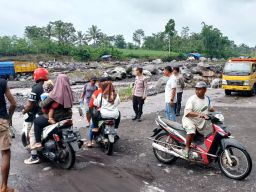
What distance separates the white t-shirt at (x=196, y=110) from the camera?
5.56 m

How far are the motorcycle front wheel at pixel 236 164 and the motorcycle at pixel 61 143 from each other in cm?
269

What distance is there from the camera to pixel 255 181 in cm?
512

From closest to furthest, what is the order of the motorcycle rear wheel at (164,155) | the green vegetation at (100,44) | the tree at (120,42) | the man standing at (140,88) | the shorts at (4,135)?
1. the shorts at (4,135)
2. the motorcycle rear wheel at (164,155)
3. the man standing at (140,88)
4. the green vegetation at (100,44)
5. the tree at (120,42)

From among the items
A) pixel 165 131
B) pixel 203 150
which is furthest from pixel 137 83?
pixel 203 150

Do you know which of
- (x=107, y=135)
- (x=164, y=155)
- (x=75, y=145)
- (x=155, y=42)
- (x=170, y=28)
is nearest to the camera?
(x=75, y=145)

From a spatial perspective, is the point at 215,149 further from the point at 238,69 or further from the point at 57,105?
the point at 238,69

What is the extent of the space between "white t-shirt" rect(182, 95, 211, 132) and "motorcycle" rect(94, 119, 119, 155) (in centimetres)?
171

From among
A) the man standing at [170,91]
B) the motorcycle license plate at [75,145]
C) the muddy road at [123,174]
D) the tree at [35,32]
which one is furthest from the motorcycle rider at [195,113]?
the tree at [35,32]

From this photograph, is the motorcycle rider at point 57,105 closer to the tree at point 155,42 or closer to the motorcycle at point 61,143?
the motorcycle at point 61,143

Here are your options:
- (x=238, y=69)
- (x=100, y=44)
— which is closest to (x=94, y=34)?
(x=100, y=44)

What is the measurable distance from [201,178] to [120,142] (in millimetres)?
2943

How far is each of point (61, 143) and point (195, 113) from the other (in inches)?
Result: 103

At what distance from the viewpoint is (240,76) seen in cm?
1673

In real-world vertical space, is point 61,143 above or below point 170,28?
below
